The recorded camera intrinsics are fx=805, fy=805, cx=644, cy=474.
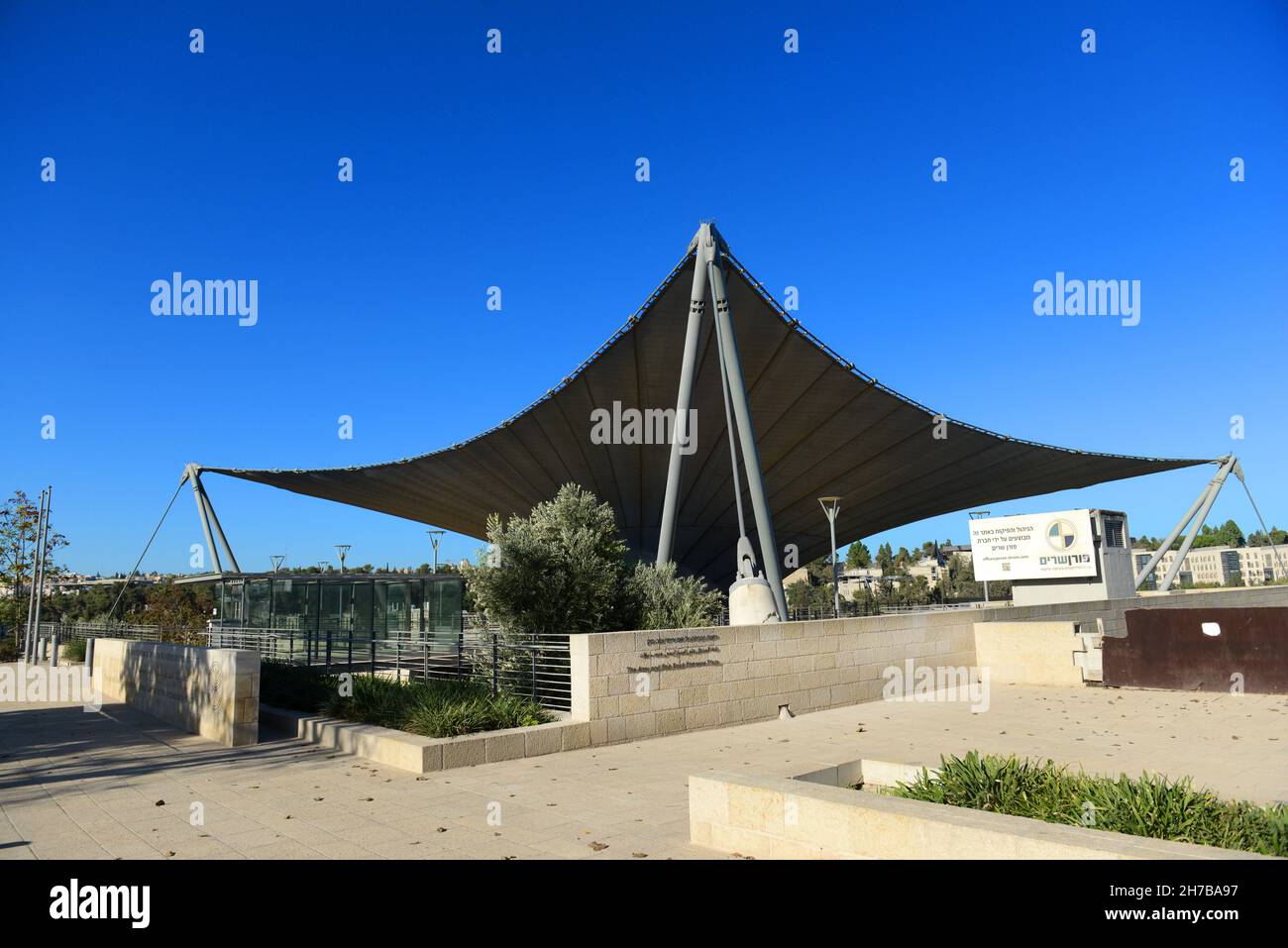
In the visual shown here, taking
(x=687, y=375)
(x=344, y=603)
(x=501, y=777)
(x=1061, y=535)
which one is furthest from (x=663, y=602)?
(x=1061, y=535)

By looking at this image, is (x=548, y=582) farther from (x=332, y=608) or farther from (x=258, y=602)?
(x=258, y=602)

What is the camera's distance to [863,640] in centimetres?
1490

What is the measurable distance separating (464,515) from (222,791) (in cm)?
3525

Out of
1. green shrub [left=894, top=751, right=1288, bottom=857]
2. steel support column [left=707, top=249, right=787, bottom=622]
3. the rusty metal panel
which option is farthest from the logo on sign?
green shrub [left=894, top=751, right=1288, bottom=857]

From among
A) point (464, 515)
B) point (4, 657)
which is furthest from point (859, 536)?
point (4, 657)

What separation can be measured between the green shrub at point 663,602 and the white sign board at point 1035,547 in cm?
2890

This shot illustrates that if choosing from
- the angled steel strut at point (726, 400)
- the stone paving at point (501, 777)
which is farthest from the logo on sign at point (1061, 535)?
the stone paving at point (501, 777)

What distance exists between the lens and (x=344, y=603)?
2481cm

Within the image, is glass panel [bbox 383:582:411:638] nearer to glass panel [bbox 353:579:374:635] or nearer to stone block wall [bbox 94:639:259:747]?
glass panel [bbox 353:579:374:635]

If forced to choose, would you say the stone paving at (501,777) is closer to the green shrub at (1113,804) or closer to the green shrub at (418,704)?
the green shrub at (418,704)

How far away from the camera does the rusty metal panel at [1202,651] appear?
14117mm

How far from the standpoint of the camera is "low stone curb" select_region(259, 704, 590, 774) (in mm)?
8758

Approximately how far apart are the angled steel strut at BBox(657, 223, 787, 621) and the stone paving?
6.30m
